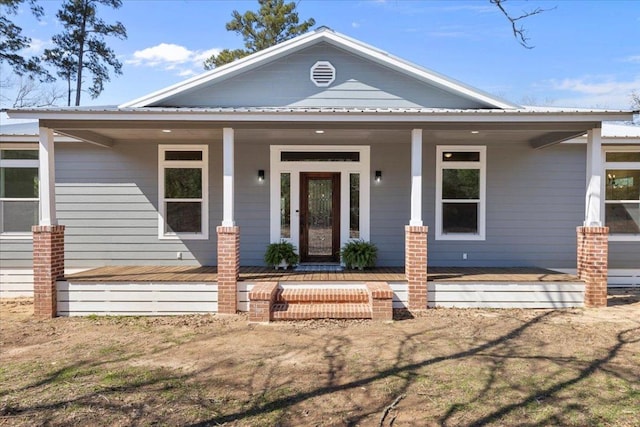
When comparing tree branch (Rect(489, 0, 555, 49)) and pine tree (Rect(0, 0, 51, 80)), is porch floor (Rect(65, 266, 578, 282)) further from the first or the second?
pine tree (Rect(0, 0, 51, 80))

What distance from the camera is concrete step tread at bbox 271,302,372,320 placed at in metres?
6.04

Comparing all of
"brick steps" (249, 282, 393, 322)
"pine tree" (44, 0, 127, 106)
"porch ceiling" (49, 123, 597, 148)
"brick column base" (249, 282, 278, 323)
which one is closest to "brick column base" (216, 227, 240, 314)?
"brick steps" (249, 282, 393, 322)

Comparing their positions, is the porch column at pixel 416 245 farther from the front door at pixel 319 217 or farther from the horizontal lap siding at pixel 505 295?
the front door at pixel 319 217

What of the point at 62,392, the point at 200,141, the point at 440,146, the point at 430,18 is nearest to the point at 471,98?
the point at 440,146

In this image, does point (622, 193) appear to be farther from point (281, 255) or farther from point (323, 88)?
point (281, 255)

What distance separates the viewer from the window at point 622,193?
841 cm

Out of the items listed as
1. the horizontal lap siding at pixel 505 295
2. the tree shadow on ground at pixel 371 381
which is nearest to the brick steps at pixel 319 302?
the tree shadow on ground at pixel 371 381

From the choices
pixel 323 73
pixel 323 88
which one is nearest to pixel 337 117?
pixel 323 88

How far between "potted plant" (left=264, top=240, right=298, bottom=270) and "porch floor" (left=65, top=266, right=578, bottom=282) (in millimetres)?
200

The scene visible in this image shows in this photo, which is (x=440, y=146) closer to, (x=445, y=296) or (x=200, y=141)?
(x=445, y=296)

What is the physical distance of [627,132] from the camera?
27.5ft

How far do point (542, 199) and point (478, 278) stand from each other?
269 cm

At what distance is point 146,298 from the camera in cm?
657

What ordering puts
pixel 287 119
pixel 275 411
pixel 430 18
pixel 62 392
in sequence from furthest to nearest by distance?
pixel 430 18 → pixel 287 119 → pixel 62 392 → pixel 275 411
